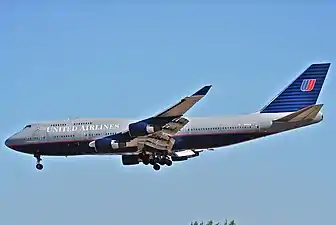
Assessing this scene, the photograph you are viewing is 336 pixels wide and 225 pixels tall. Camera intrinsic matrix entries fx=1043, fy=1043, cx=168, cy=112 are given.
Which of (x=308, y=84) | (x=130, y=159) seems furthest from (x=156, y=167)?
(x=308, y=84)

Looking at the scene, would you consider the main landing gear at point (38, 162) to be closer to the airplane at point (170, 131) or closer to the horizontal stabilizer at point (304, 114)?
the airplane at point (170, 131)

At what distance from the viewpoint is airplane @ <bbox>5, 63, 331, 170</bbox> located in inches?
3009

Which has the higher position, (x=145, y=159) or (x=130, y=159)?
(x=130, y=159)

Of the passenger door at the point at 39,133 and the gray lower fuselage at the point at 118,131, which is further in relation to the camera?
the passenger door at the point at 39,133

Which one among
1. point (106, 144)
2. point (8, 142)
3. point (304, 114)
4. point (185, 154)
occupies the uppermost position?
point (8, 142)

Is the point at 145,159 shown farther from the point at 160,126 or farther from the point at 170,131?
the point at 160,126

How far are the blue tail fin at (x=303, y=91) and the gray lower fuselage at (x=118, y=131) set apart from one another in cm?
190

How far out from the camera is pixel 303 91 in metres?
84.0

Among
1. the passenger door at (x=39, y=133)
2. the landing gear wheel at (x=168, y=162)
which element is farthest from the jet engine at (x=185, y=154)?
the passenger door at (x=39, y=133)

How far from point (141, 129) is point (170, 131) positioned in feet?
13.6

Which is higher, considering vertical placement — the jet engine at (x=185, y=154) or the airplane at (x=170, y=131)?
the airplane at (x=170, y=131)

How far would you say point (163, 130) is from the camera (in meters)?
78.4

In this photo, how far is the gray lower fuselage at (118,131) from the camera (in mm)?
78812

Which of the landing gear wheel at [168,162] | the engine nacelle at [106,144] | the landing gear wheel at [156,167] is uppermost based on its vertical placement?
the engine nacelle at [106,144]
